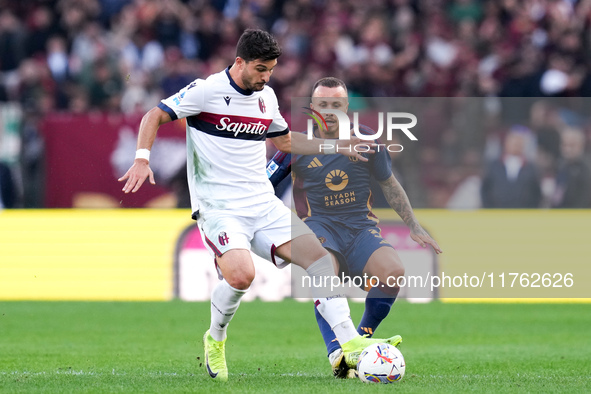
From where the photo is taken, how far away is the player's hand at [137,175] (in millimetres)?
5902

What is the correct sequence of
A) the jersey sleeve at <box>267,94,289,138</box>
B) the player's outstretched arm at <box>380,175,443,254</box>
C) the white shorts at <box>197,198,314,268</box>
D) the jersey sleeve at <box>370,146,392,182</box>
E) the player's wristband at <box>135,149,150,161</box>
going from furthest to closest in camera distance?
1. the jersey sleeve at <box>370,146,392,182</box>
2. the player's outstretched arm at <box>380,175,443,254</box>
3. the jersey sleeve at <box>267,94,289,138</box>
4. the white shorts at <box>197,198,314,268</box>
5. the player's wristband at <box>135,149,150,161</box>

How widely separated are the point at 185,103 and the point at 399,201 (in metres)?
1.87

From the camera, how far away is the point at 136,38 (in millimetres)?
15969

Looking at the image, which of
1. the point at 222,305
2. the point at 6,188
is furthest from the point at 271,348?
the point at 6,188

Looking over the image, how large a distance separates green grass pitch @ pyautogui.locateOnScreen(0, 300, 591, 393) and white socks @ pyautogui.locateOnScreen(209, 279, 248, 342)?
0.33 m

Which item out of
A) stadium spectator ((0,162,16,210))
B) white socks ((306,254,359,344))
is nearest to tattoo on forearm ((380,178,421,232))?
white socks ((306,254,359,344))

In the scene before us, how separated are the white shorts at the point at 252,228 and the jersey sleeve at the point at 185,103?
69cm

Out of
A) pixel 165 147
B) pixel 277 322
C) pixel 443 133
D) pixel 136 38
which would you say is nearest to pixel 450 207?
pixel 443 133

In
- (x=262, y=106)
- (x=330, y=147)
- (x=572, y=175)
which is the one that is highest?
(x=262, y=106)

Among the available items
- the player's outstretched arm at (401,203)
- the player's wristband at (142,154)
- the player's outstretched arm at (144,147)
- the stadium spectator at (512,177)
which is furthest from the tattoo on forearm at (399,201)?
the stadium spectator at (512,177)

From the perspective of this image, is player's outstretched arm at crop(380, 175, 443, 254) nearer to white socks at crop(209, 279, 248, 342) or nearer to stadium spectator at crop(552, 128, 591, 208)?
white socks at crop(209, 279, 248, 342)

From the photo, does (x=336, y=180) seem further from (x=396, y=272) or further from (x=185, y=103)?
(x=185, y=103)

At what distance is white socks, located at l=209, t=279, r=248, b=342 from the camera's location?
21.2ft

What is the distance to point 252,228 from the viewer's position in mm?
6613
